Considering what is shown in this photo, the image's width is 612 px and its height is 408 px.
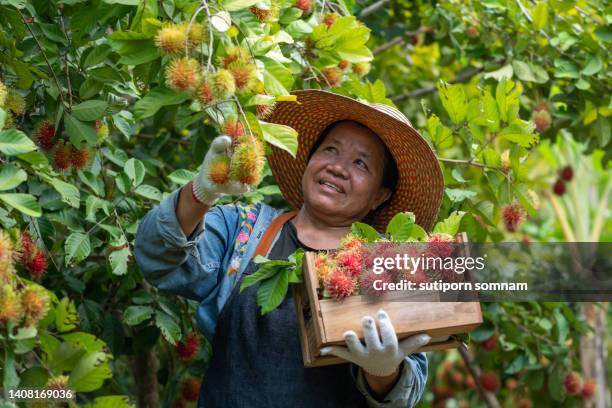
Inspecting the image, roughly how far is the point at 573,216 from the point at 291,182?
14.2ft

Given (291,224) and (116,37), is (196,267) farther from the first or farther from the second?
(116,37)

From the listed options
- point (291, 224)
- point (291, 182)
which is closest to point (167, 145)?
point (291, 182)

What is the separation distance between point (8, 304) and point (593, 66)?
225 cm

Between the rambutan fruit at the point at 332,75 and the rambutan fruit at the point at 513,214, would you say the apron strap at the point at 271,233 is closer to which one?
the rambutan fruit at the point at 332,75

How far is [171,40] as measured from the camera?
1795mm

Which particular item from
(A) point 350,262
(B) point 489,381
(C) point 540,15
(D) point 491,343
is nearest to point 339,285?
(A) point 350,262

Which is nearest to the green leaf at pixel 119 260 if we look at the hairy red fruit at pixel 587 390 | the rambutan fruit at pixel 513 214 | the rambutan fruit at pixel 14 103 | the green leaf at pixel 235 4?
the rambutan fruit at pixel 14 103

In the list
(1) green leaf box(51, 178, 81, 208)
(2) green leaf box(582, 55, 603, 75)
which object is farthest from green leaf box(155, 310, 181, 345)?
(2) green leaf box(582, 55, 603, 75)

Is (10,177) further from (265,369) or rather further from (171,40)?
(265,369)

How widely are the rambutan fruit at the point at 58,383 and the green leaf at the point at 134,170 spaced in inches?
32.6

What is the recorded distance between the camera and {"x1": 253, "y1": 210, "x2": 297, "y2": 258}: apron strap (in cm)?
228

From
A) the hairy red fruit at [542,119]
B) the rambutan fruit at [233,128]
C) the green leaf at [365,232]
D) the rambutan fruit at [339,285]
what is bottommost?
the rambutan fruit at [339,285]

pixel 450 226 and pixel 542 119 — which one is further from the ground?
A: pixel 542 119

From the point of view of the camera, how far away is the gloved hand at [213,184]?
6.12ft
